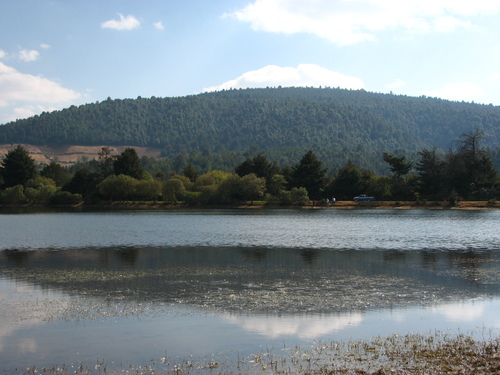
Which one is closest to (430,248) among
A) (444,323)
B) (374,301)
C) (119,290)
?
(374,301)

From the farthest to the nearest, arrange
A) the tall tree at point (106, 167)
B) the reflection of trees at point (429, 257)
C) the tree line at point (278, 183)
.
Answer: the tall tree at point (106, 167)
the tree line at point (278, 183)
the reflection of trees at point (429, 257)

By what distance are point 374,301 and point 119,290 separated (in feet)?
36.4

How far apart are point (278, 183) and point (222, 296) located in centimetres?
10305

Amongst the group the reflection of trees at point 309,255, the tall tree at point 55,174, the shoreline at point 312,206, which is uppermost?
the tall tree at point 55,174

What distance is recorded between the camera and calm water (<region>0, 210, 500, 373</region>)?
14906 mm

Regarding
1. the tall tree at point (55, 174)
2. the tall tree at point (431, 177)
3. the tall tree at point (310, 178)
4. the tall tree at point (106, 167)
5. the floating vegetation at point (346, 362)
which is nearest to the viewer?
the floating vegetation at point (346, 362)

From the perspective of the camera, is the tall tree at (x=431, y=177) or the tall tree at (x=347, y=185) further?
the tall tree at (x=347, y=185)

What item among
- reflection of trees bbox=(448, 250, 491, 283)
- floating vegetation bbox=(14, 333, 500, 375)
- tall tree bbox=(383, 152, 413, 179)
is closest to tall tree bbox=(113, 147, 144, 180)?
tall tree bbox=(383, 152, 413, 179)

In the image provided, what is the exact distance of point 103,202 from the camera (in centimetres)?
12381

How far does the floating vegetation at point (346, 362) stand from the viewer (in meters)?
12.3

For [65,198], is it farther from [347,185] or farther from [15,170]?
[347,185]

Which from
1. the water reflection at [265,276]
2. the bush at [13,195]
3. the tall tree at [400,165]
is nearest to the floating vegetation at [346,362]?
the water reflection at [265,276]

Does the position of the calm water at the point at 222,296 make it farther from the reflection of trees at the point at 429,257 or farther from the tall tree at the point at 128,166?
the tall tree at the point at 128,166

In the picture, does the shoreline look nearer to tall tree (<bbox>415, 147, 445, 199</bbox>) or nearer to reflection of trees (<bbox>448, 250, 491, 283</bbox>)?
tall tree (<bbox>415, 147, 445, 199</bbox>)
